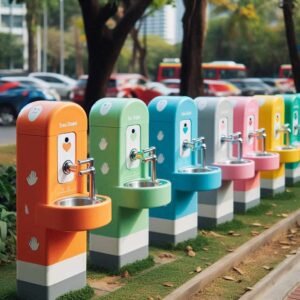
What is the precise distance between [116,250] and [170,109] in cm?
164

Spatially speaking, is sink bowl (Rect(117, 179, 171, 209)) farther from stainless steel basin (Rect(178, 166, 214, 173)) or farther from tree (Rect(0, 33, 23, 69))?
tree (Rect(0, 33, 23, 69))

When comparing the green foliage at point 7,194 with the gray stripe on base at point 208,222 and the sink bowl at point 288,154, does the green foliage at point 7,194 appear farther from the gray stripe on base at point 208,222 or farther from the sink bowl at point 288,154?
the sink bowl at point 288,154

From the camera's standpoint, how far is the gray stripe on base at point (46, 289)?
539cm

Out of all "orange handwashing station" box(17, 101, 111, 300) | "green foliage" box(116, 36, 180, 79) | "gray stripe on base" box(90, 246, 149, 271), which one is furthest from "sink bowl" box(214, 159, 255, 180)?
"green foliage" box(116, 36, 180, 79)

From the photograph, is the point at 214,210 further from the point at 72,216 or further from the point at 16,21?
the point at 16,21

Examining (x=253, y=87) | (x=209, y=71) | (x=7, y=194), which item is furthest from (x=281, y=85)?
(x=7, y=194)

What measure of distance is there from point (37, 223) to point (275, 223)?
400 centimetres

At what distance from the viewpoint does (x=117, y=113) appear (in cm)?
622

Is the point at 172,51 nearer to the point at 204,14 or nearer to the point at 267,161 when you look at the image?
the point at 204,14

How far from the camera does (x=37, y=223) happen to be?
5367 millimetres

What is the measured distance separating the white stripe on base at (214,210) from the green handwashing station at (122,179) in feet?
5.79

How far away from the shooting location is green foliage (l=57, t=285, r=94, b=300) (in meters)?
5.51

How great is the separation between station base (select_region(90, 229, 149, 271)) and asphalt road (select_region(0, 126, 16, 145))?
11.2 m

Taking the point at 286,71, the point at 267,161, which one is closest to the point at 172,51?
the point at 286,71
